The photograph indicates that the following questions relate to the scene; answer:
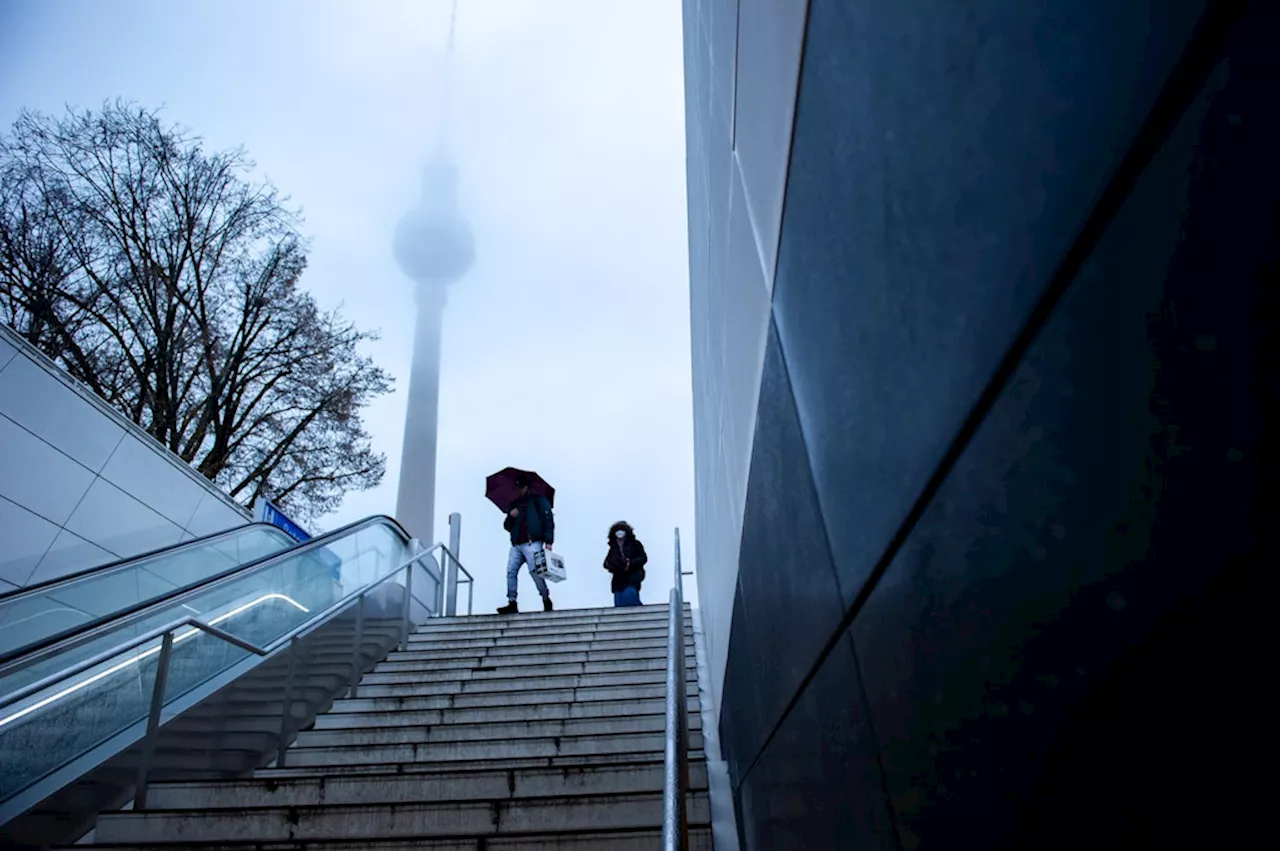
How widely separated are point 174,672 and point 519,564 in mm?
4802

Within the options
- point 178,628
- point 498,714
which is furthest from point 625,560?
point 178,628

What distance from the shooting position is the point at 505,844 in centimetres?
344

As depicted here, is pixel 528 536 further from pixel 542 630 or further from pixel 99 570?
pixel 99 570

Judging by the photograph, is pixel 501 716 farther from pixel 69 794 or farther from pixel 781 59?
pixel 781 59

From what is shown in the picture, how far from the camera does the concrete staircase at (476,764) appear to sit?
3744 millimetres

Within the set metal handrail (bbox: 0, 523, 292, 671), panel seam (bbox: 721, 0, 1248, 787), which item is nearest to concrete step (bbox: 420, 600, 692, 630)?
metal handrail (bbox: 0, 523, 292, 671)

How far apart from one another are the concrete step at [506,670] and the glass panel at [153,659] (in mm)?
637

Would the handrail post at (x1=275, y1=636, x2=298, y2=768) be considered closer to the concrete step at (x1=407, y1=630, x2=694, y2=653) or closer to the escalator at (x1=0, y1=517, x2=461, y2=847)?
the escalator at (x1=0, y1=517, x2=461, y2=847)

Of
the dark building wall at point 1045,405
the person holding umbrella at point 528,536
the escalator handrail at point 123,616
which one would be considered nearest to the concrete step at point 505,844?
the escalator handrail at point 123,616

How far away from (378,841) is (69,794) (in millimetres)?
1459

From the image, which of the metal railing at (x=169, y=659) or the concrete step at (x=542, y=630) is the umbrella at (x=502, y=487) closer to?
the concrete step at (x=542, y=630)

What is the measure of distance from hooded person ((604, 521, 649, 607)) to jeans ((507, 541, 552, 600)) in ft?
3.10

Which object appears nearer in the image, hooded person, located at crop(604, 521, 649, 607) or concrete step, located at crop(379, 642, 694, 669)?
concrete step, located at crop(379, 642, 694, 669)

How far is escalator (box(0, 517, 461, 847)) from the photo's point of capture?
12.4 feet
